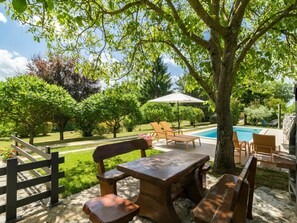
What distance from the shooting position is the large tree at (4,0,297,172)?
431 centimetres

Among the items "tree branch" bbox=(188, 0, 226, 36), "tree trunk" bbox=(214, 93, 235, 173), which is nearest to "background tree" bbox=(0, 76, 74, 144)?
"tree branch" bbox=(188, 0, 226, 36)

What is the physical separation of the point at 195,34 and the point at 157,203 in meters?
4.28

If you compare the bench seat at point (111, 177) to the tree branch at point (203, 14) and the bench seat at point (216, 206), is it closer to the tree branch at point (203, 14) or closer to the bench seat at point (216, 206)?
the bench seat at point (216, 206)

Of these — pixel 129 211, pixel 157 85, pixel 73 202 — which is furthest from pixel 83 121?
pixel 157 85

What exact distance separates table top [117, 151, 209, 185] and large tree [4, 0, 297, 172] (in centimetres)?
208

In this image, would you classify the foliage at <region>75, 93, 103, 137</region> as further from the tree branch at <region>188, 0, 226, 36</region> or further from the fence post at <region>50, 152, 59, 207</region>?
the tree branch at <region>188, 0, 226, 36</region>

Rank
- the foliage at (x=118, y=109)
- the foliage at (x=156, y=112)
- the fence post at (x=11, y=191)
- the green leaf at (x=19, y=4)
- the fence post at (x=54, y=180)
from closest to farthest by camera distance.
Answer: the green leaf at (x=19, y=4)
the fence post at (x=11, y=191)
the fence post at (x=54, y=180)
the foliage at (x=118, y=109)
the foliage at (x=156, y=112)

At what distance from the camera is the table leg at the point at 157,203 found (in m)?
2.62

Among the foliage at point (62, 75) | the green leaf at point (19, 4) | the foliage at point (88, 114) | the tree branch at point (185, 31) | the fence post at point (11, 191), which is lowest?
the fence post at point (11, 191)

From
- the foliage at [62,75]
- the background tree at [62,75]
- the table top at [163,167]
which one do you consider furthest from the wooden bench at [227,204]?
the foliage at [62,75]

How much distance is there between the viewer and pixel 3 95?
753 cm

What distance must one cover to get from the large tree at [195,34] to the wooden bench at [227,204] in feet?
8.29

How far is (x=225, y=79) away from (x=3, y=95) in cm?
851

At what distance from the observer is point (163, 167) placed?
109 inches
